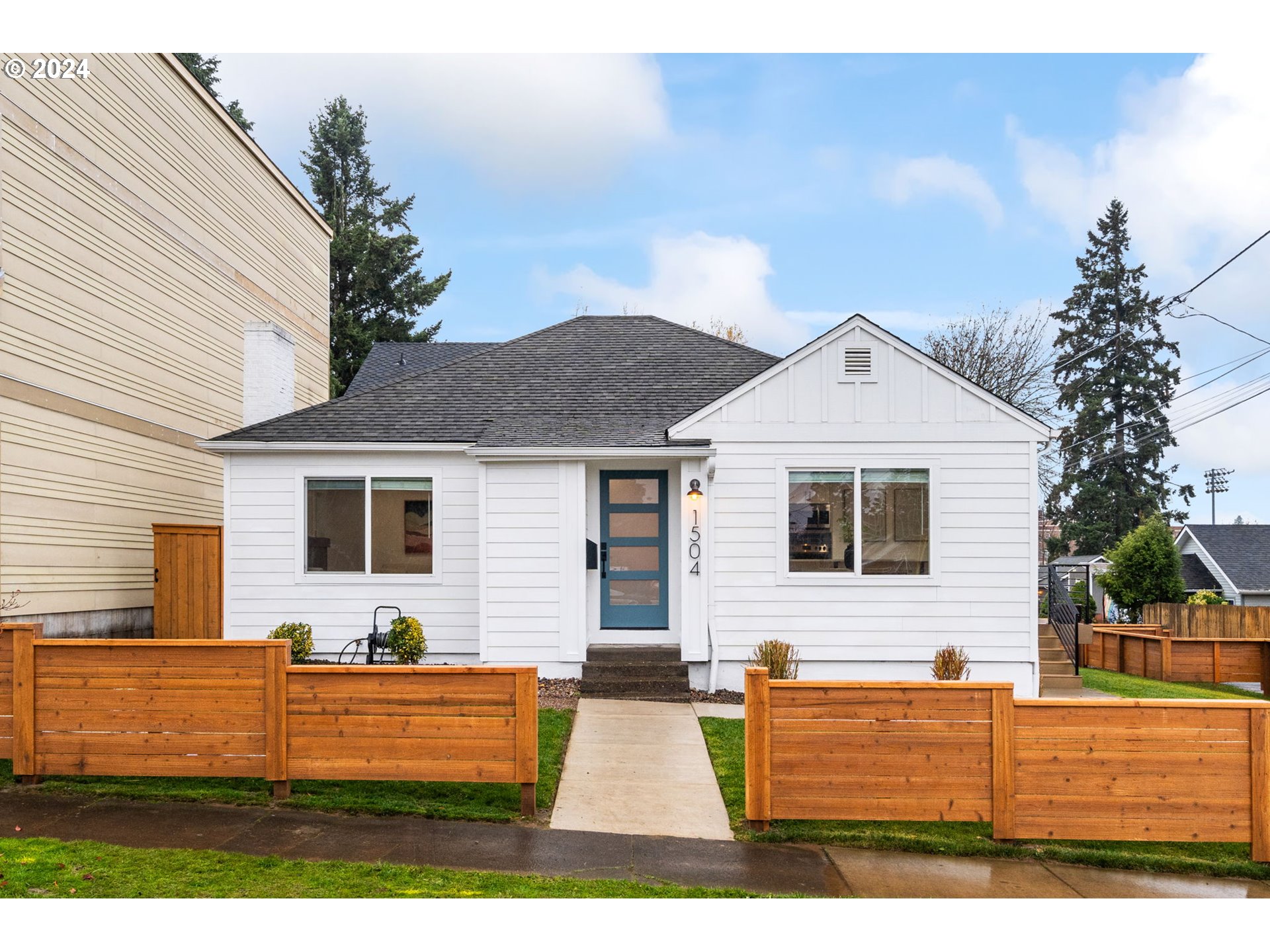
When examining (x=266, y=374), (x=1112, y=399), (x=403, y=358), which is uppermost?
(x=1112, y=399)

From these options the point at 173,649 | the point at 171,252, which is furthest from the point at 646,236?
the point at 173,649

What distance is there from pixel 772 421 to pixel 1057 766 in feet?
18.1

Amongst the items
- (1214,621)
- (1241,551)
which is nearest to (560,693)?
(1214,621)

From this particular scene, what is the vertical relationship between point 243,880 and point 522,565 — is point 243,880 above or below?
below

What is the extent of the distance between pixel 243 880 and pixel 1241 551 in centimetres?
4017

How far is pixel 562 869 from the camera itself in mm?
4906

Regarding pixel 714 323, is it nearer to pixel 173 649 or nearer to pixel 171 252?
pixel 171 252

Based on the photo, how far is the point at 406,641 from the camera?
33.1ft

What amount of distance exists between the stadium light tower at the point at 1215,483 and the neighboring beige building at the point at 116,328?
204ft

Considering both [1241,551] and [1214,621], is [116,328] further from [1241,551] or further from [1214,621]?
[1241,551]

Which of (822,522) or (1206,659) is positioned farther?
(1206,659)

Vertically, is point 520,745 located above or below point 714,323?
below

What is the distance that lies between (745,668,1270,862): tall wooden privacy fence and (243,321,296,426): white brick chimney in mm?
10014

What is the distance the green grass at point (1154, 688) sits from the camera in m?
12.1
